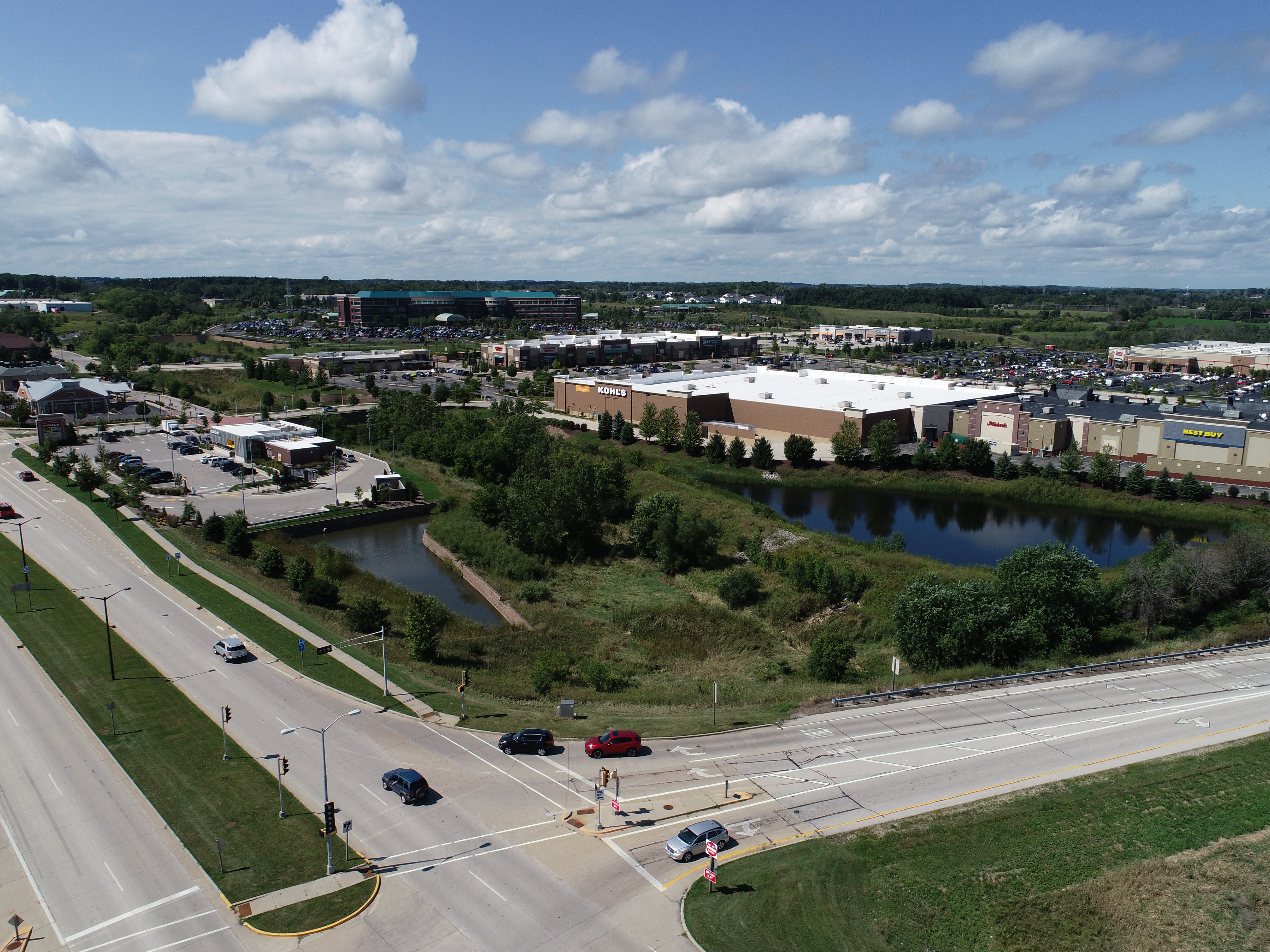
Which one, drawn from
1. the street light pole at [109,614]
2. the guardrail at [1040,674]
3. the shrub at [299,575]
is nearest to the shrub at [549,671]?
the guardrail at [1040,674]

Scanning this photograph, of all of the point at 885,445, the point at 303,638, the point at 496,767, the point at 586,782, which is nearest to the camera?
the point at 586,782

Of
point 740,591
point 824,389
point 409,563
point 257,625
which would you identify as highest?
point 824,389

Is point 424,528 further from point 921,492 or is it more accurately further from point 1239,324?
point 1239,324

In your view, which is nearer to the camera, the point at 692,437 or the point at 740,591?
the point at 740,591

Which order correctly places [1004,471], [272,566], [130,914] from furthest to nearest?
1. [1004,471]
2. [272,566]
3. [130,914]

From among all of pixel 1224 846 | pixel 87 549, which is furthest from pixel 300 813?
pixel 87 549

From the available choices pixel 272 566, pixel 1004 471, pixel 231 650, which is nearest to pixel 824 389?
pixel 1004 471

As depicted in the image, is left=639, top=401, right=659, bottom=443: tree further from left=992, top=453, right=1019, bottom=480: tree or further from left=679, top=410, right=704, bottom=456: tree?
left=992, top=453, right=1019, bottom=480: tree

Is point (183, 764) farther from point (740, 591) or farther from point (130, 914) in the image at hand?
point (740, 591)
